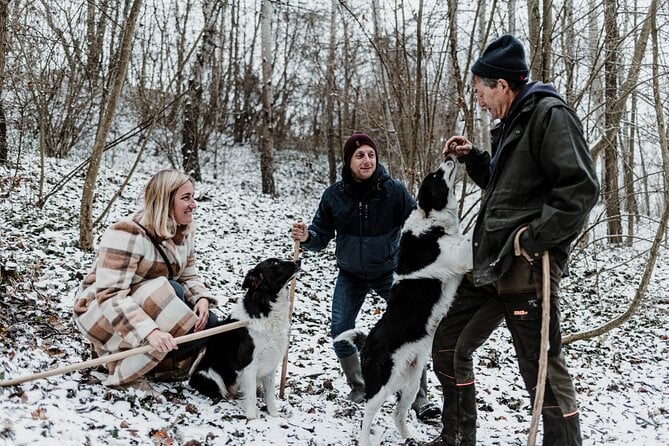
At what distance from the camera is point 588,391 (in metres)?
4.79

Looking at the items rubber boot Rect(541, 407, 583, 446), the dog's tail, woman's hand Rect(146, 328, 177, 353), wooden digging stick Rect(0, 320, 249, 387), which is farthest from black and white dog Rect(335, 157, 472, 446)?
woman's hand Rect(146, 328, 177, 353)

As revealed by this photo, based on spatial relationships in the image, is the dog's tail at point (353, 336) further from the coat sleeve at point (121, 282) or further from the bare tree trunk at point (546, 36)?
the bare tree trunk at point (546, 36)

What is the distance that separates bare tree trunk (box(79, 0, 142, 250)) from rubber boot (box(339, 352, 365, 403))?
170 inches

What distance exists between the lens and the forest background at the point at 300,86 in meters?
6.31

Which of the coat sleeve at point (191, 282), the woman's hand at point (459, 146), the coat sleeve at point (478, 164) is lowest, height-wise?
the coat sleeve at point (191, 282)

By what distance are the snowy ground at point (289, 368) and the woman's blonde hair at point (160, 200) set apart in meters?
1.17

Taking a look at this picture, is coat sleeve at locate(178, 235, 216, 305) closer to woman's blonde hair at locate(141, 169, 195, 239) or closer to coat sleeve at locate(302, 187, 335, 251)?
woman's blonde hair at locate(141, 169, 195, 239)

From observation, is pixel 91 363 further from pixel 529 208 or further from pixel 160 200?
pixel 529 208

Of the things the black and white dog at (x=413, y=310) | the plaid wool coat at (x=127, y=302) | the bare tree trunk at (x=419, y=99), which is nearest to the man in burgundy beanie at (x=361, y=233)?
the black and white dog at (x=413, y=310)

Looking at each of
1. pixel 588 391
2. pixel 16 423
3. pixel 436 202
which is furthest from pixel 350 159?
pixel 588 391

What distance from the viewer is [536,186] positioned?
258cm

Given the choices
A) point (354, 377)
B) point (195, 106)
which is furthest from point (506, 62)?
point (195, 106)

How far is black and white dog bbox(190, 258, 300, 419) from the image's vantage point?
3.71 metres

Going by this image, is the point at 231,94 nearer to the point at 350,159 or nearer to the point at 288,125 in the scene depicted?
the point at 288,125
